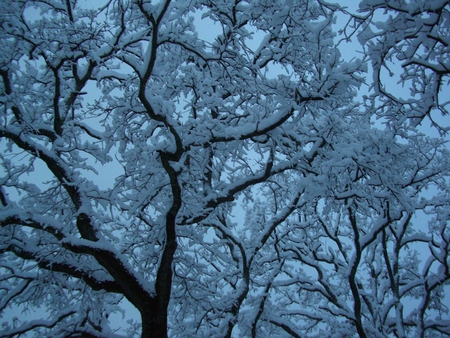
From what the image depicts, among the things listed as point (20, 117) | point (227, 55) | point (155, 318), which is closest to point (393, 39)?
point (227, 55)

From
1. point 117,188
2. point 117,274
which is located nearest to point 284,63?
point 117,188

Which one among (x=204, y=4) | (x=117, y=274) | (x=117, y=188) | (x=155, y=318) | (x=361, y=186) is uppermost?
(x=204, y=4)

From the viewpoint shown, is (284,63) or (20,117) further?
(284,63)

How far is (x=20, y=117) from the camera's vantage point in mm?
5078

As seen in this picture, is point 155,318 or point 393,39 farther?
point 155,318

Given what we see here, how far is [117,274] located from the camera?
14.7 ft

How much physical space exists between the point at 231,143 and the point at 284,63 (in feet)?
6.27

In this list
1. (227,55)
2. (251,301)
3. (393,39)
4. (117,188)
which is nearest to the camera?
(393,39)

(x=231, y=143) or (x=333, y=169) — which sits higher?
(x=231, y=143)

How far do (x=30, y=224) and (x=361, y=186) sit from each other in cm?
519

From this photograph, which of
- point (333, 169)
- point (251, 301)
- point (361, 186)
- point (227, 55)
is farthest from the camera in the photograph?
point (251, 301)

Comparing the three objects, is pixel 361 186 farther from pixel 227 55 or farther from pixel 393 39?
pixel 227 55

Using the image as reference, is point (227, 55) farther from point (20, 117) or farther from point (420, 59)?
point (20, 117)

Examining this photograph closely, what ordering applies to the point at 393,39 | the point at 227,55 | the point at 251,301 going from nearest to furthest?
the point at 393,39 → the point at 227,55 → the point at 251,301
